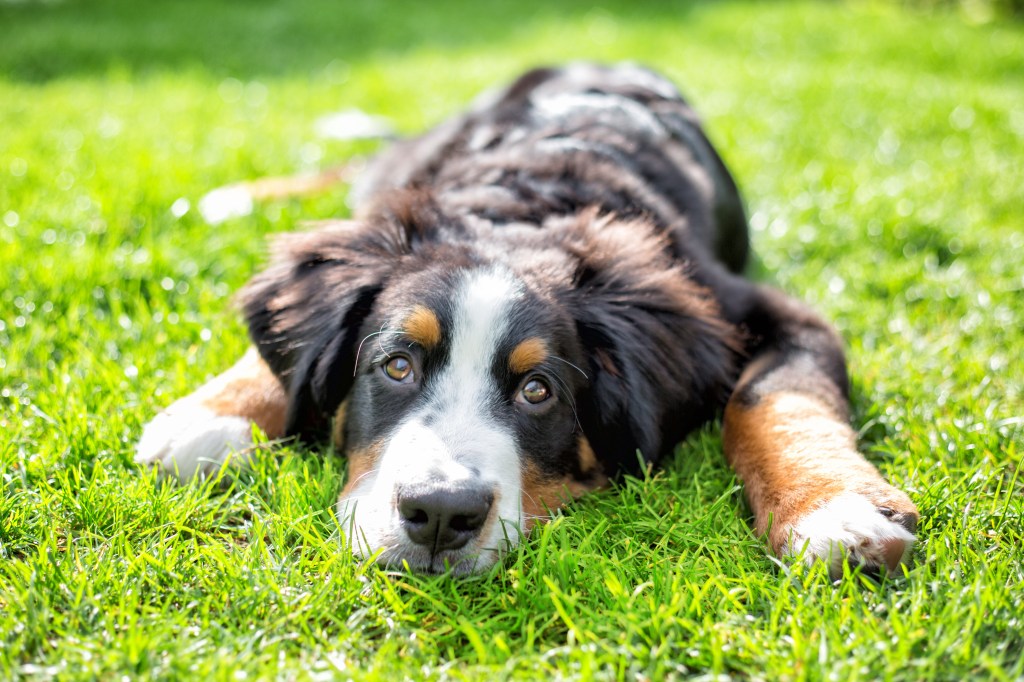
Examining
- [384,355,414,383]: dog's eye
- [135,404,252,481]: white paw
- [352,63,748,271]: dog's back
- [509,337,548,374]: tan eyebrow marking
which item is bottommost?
[135,404,252,481]: white paw

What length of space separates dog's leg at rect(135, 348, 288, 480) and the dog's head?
0.30ft

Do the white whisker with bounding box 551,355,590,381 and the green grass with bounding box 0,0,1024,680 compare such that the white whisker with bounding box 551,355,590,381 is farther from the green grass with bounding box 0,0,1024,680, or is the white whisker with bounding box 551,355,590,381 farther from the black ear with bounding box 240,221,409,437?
the black ear with bounding box 240,221,409,437

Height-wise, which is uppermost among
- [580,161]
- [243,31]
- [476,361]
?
[243,31]

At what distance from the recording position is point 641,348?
2.90 meters

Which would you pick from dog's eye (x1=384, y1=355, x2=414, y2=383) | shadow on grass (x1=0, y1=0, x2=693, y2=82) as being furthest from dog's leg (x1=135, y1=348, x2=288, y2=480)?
shadow on grass (x1=0, y1=0, x2=693, y2=82)

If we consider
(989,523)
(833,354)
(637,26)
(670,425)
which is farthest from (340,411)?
(637,26)

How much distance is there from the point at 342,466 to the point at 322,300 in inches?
20.6

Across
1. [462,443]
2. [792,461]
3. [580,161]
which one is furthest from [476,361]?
[580,161]

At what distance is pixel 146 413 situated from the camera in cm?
306

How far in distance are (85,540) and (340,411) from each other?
0.81 m

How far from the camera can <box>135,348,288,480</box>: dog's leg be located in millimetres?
2797

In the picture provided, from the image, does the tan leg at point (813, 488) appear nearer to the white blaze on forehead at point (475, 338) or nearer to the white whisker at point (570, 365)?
the white whisker at point (570, 365)

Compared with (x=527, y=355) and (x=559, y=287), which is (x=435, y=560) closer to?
(x=527, y=355)

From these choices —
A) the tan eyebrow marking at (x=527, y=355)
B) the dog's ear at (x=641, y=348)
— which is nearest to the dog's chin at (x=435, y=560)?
the tan eyebrow marking at (x=527, y=355)
